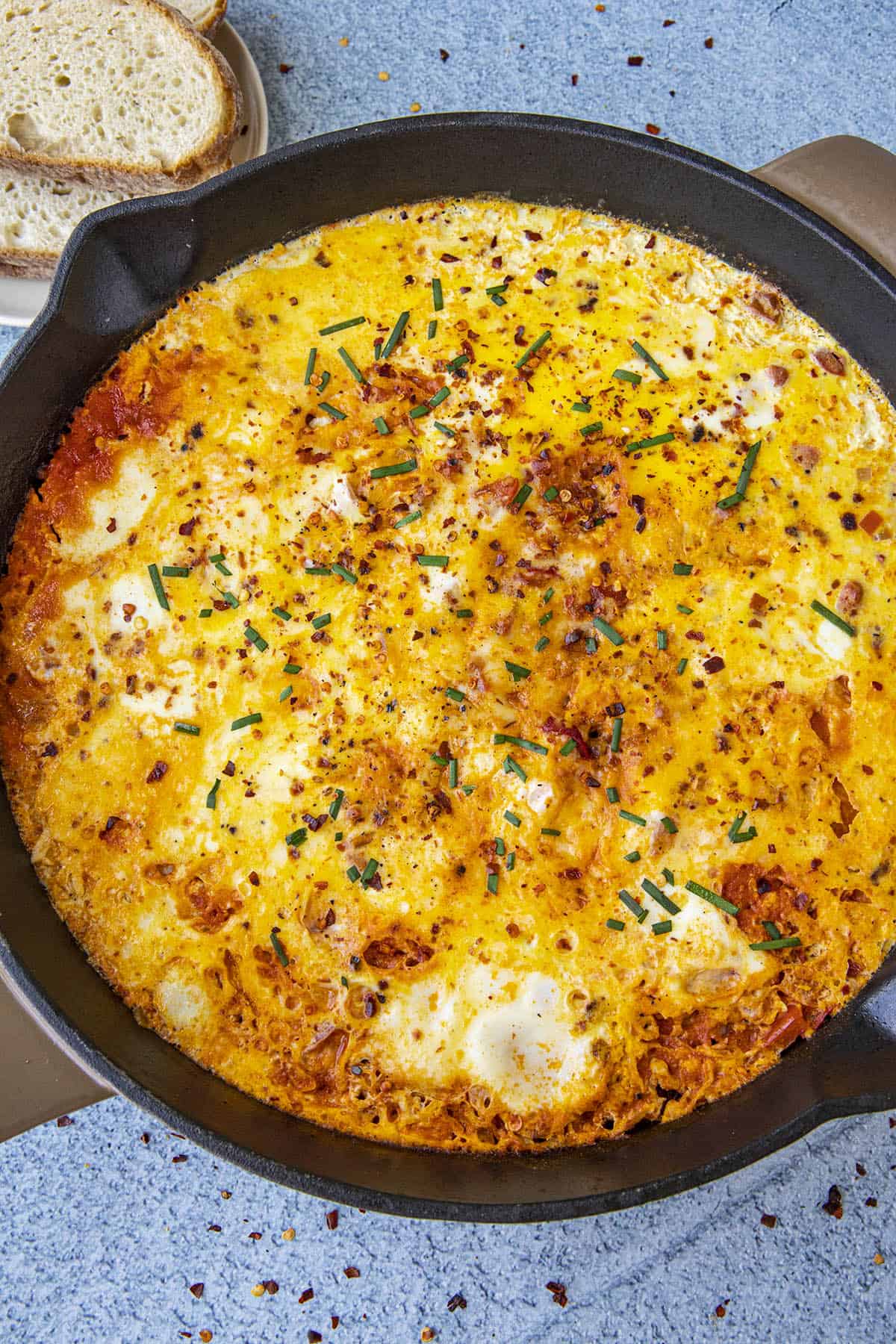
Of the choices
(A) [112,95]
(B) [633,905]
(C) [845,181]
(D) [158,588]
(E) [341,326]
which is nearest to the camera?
(B) [633,905]

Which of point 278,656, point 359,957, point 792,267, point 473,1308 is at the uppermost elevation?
point 792,267

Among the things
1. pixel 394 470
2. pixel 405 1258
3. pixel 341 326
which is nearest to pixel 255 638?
pixel 394 470

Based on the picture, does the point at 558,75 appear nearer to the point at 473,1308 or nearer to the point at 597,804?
the point at 597,804

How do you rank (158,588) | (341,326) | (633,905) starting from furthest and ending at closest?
(341,326) → (158,588) → (633,905)

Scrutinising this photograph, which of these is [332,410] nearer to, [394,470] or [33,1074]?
[394,470]

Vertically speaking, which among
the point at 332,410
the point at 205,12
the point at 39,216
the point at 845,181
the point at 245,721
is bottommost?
the point at 245,721

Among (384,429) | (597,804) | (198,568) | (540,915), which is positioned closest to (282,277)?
(384,429)
